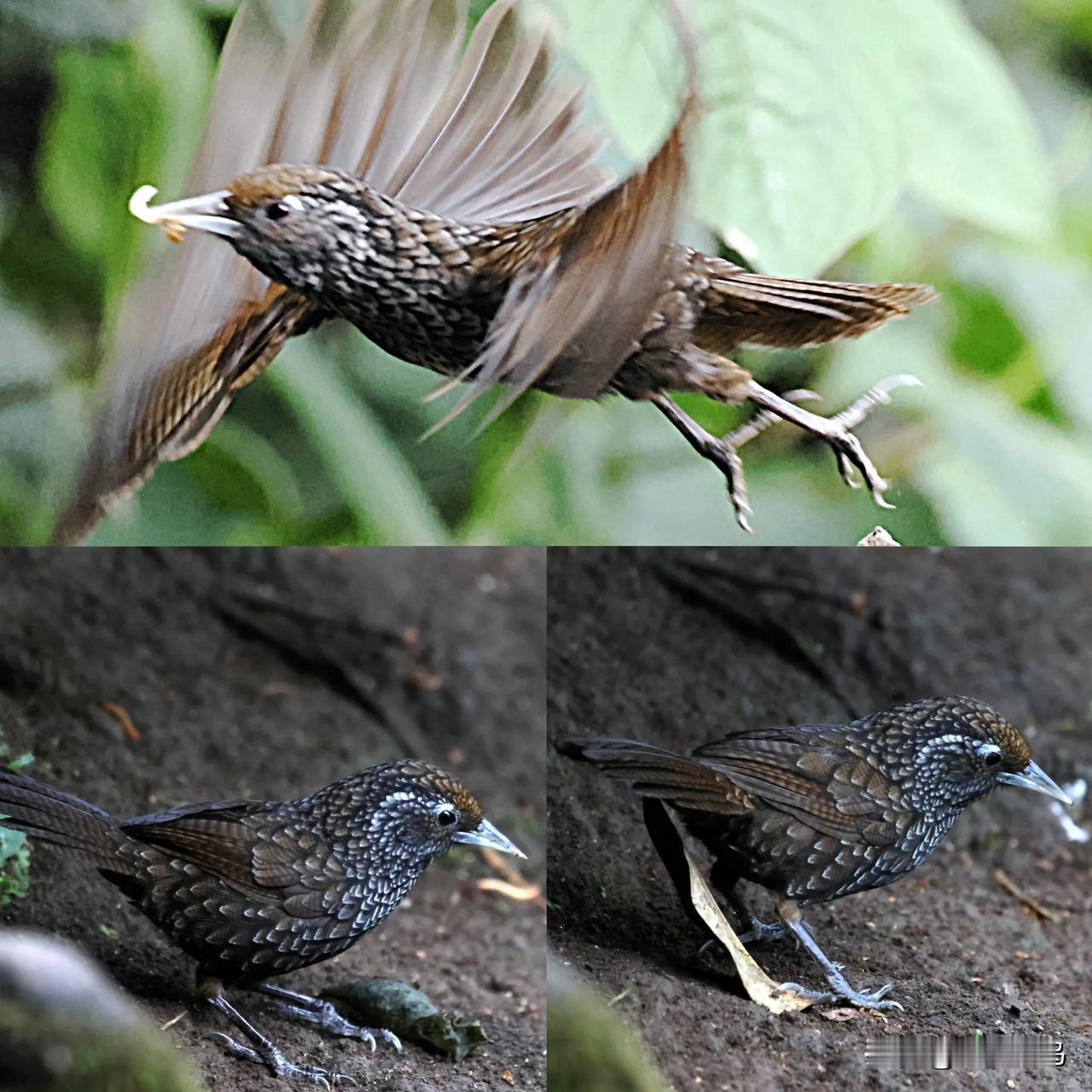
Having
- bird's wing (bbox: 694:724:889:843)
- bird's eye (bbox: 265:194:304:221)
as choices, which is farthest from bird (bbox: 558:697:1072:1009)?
bird's eye (bbox: 265:194:304:221)

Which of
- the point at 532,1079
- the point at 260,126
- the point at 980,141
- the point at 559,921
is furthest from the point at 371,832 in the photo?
the point at 980,141

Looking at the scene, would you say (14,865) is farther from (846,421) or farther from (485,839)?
(846,421)

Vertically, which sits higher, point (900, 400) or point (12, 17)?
point (12, 17)

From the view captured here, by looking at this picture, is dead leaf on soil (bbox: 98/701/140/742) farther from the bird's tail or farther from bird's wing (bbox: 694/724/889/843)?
bird's wing (bbox: 694/724/889/843)

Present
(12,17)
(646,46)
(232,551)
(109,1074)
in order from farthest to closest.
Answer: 1. (232,551)
2. (12,17)
3. (646,46)
4. (109,1074)

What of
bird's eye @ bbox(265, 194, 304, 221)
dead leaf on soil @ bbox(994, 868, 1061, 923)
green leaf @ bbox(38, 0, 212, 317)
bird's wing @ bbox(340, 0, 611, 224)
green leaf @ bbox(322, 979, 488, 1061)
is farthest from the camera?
dead leaf on soil @ bbox(994, 868, 1061, 923)

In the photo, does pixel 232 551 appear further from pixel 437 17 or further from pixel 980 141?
pixel 980 141
